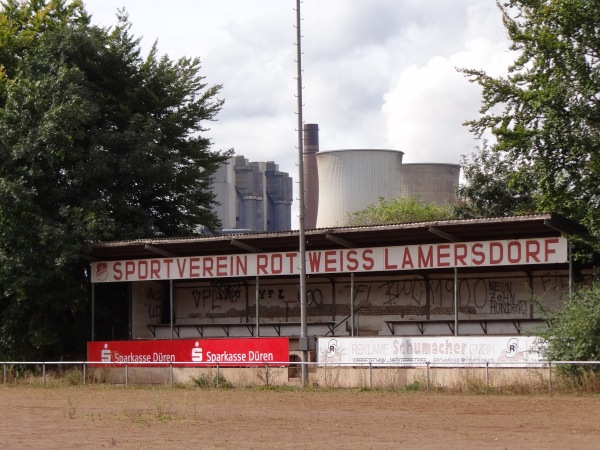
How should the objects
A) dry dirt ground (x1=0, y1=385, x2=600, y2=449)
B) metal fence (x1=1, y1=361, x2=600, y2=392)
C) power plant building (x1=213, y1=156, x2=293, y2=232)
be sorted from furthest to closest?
1. power plant building (x1=213, y1=156, x2=293, y2=232)
2. metal fence (x1=1, y1=361, x2=600, y2=392)
3. dry dirt ground (x1=0, y1=385, x2=600, y2=449)

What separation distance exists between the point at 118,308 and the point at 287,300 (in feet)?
23.3

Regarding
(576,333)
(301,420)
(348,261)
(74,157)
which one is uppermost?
(74,157)

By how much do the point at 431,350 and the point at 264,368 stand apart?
561cm

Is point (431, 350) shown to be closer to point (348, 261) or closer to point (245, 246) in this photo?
point (348, 261)

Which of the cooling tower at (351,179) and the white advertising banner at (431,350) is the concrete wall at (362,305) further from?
the cooling tower at (351,179)

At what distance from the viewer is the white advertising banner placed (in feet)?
94.5

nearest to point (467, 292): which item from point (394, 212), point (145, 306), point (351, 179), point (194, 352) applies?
point (194, 352)

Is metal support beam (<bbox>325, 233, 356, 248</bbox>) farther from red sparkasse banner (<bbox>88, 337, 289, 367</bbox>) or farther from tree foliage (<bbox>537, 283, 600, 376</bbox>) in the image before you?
tree foliage (<bbox>537, 283, 600, 376</bbox>)

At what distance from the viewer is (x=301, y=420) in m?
21.4

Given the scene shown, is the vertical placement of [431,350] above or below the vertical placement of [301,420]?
above

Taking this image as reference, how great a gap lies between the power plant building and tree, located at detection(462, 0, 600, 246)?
7709 cm

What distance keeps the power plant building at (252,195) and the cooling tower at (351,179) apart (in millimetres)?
29722

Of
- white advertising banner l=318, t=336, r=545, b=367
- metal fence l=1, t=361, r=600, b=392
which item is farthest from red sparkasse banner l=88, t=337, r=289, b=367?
white advertising banner l=318, t=336, r=545, b=367

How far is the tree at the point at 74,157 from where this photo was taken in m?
38.4
